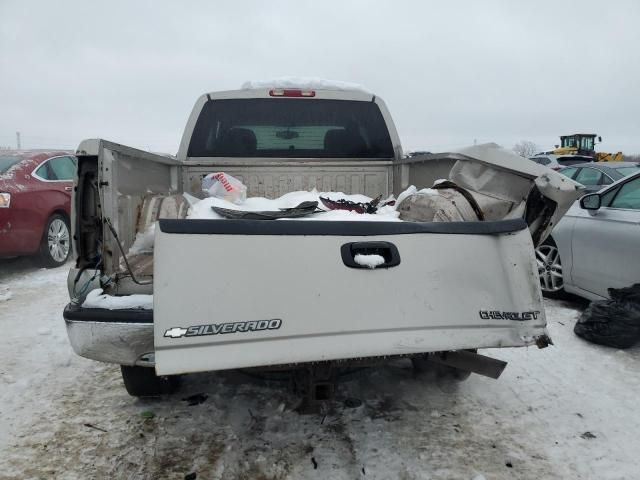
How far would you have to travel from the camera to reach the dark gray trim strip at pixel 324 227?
206cm

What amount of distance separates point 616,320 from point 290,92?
137 inches

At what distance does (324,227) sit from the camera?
2.18 meters

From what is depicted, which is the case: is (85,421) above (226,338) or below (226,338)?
below

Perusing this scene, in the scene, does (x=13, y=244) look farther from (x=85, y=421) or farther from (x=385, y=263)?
(x=385, y=263)

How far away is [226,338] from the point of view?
2025 mm

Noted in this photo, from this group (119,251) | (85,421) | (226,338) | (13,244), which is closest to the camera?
(226,338)

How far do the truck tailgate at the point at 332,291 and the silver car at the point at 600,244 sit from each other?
265 cm

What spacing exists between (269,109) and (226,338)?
3.04 metres

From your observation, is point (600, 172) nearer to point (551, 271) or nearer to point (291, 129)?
point (551, 271)

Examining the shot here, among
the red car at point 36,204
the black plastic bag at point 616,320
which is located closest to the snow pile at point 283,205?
the black plastic bag at point 616,320

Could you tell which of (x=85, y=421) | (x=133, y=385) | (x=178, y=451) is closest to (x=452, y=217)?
(x=178, y=451)

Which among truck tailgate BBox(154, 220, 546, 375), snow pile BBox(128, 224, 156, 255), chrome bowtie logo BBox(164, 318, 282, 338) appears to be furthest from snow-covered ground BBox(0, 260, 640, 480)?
snow pile BBox(128, 224, 156, 255)

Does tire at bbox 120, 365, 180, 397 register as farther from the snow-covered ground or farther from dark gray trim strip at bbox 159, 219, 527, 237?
dark gray trim strip at bbox 159, 219, 527, 237

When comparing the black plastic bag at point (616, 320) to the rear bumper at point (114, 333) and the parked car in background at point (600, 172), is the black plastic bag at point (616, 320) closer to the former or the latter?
the rear bumper at point (114, 333)
